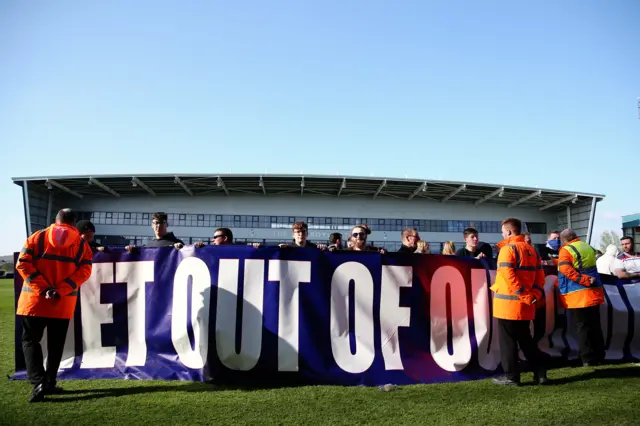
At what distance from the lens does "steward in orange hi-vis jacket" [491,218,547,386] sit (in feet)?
14.9

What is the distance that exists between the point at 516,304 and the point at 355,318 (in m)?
1.74

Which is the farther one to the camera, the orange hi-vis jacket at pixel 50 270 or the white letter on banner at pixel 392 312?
the white letter on banner at pixel 392 312

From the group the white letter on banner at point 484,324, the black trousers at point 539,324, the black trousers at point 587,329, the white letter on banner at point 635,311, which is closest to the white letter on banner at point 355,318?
the white letter on banner at point 484,324

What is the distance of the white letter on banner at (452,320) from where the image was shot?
4.91 metres

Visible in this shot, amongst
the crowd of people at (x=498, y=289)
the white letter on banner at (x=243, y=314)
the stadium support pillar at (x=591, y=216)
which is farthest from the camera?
the stadium support pillar at (x=591, y=216)

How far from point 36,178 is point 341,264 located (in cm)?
4073

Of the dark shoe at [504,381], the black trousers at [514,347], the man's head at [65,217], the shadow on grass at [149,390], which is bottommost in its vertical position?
the dark shoe at [504,381]

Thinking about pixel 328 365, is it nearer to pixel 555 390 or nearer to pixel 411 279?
pixel 411 279

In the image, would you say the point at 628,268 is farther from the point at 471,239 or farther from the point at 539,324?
the point at 471,239

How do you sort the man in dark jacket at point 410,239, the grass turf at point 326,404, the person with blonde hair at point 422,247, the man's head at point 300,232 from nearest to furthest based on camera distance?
1. the grass turf at point 326,404
2. the man's head at point 300,232
3. the man in dark jacket at point 410,239
4. the person with blonde hair at point 422,247

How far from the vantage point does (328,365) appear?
181 inches

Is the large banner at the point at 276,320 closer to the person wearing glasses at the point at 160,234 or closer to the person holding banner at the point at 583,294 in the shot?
the person wearing glasses at the point at 160,234

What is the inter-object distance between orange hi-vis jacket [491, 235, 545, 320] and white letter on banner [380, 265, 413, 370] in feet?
3.28

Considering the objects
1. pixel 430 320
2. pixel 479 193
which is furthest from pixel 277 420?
pixel 479 193
